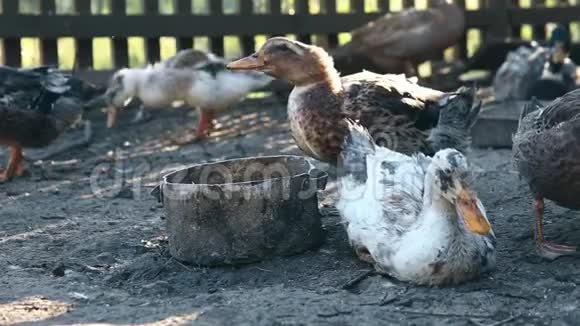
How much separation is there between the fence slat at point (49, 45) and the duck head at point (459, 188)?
582 cm

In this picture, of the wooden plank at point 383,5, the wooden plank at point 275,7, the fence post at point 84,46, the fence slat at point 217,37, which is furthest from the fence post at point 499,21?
the fence post at point 84,46

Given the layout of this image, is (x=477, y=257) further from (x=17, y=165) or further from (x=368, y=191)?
(x=17, y=165)

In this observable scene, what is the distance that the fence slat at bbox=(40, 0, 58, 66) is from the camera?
8.83 metres

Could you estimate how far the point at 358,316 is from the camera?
3604 mm

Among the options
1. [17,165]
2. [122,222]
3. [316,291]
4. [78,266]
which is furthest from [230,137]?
[316,291]

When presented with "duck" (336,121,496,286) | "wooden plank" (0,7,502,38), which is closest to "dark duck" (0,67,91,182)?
→ "wooden plank" (0,7,502,38)

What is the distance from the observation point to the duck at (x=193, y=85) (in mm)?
8016

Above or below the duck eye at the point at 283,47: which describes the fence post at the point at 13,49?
below

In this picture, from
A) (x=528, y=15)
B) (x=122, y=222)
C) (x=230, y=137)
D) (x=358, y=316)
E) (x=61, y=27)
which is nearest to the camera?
(x=358, y=316)

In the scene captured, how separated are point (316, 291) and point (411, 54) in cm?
537

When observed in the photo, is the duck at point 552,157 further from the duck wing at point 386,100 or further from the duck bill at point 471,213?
the duck wing at point 386,100

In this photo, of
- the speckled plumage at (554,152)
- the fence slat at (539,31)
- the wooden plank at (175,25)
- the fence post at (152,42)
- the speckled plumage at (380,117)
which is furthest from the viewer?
the fence slat at (539,31)

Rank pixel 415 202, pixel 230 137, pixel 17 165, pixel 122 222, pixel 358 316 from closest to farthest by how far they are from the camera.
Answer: pixel 358 316, pixel 415 202, pixel 122 222, pixel 17 165, pixel 230 137

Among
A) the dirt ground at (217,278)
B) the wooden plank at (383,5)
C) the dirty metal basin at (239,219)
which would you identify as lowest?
the dirt ground at (217,278)
